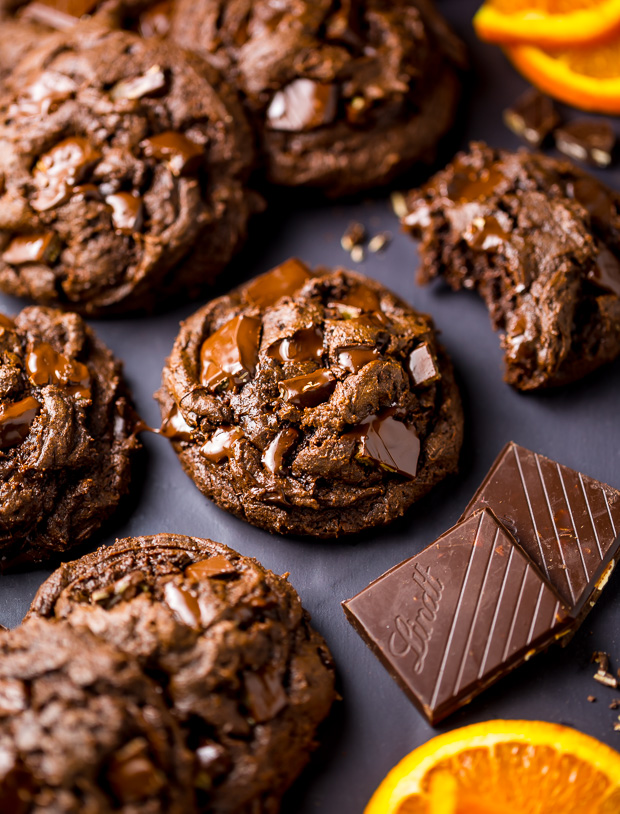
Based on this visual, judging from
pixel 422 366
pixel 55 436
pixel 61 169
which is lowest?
pixel 422 366

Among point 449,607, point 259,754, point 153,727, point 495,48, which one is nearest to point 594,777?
point 449,607

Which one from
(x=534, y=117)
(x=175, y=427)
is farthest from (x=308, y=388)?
(x=534, y=117)

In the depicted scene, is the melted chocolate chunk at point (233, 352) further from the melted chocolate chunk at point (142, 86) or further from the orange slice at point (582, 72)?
the orange slice at point (582, 72)

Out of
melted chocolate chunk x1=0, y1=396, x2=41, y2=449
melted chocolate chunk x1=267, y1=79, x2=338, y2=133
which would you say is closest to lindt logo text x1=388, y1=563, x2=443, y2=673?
melted chocolate chunk x1=0, y1=396, x2=41, y2=449

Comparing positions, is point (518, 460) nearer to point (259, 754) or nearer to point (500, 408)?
point (500, 408)

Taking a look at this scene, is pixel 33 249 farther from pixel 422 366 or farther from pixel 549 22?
pixel 549 22
